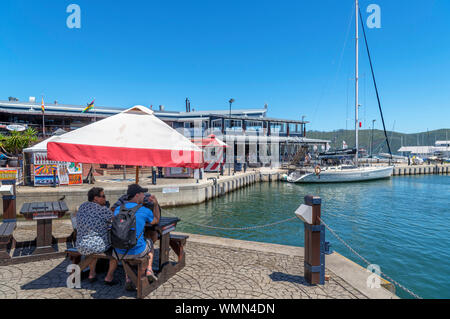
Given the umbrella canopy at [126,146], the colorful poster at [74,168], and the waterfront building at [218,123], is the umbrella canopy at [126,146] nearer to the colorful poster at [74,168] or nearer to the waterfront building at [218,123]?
the colorful poster at [74,168]

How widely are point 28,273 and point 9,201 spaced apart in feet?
7.84

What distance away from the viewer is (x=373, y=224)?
43.0 ft

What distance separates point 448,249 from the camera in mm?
9758

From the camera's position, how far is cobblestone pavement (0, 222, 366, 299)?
4098 millimetres

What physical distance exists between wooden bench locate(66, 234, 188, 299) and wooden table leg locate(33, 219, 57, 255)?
1521 mm

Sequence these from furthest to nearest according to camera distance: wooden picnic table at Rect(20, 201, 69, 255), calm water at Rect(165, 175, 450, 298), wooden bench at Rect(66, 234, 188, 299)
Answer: calm water at Rect(165, 175, 450, 298), wooden picnic table at Rect(20, 201, 69, 255), wooden bench at Rect(66, 234, 188, 299)

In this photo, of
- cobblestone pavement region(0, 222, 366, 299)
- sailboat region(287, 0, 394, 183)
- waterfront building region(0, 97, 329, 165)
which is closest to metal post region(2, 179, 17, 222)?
cobblestone pavement region(0, 222, 366, 299)

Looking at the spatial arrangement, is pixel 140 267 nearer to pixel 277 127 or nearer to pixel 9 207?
pixel 9 207

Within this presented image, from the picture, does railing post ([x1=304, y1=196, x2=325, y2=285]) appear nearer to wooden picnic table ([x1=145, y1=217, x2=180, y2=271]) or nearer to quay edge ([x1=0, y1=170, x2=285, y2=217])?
wooden picnic table ([x1=145, y1=217, x2=180, y2=271])

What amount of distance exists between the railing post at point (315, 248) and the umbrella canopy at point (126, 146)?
6.89 ft

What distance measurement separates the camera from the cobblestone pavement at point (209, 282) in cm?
410

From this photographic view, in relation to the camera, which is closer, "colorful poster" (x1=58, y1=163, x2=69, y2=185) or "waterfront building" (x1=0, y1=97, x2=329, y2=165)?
"colorful poster" (x1=58, y1=163, x2=69, y2=185)
